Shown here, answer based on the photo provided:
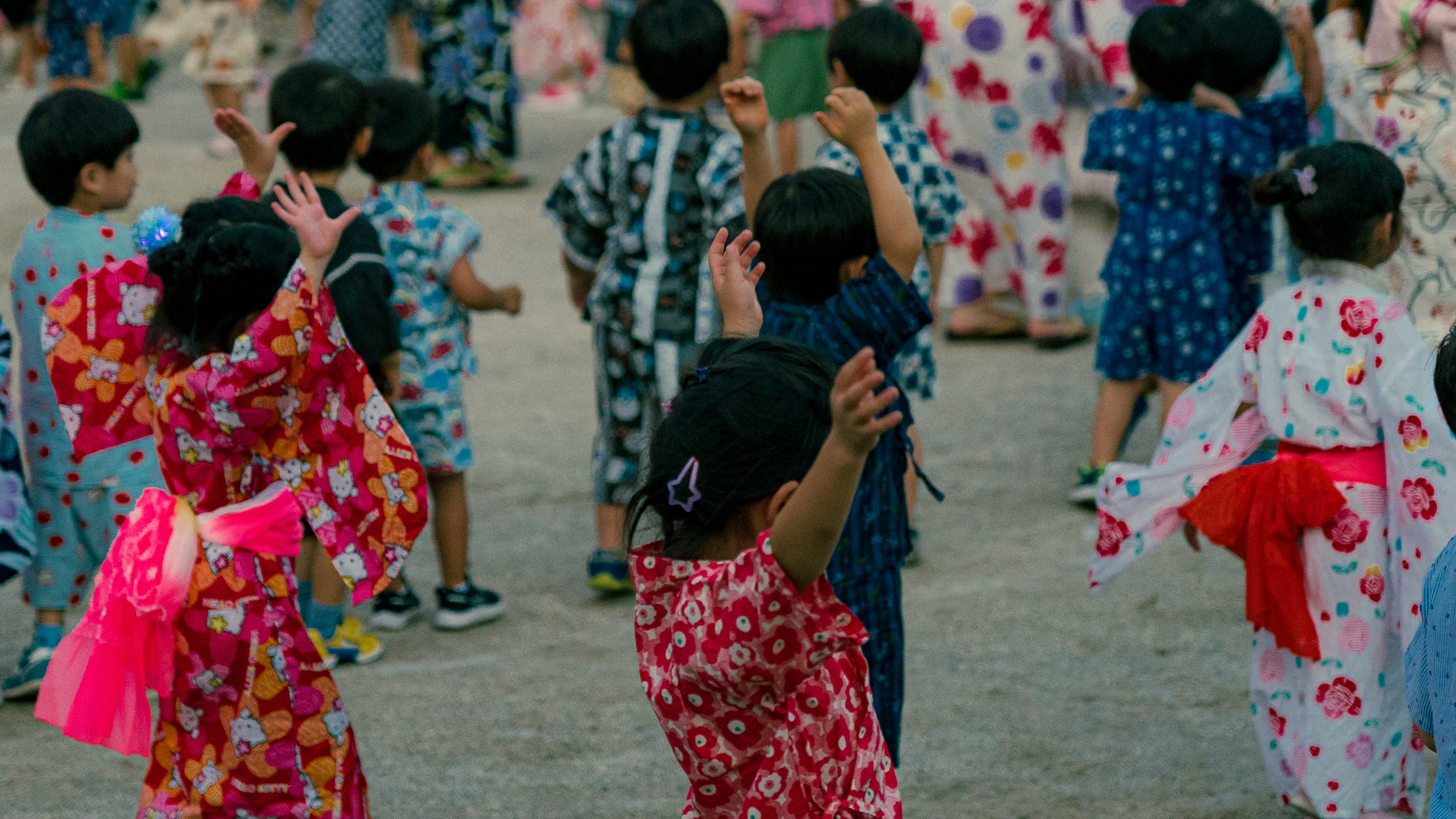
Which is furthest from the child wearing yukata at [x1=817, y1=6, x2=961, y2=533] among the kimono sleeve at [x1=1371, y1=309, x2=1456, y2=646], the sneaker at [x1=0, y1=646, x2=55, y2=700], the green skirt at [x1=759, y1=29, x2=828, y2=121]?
the green skirt at [x1=759, y1=29, x2=828, y2=121]

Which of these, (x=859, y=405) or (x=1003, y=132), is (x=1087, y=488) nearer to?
(x=1003, y=132)

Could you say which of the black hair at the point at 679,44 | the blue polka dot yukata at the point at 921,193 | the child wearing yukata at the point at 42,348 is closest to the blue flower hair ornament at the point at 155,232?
the child wearing yukata at the point at 42,348

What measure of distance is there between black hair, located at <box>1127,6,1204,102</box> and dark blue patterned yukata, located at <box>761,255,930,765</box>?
2.23 m

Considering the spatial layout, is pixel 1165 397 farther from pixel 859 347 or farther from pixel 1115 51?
pixel 859 347

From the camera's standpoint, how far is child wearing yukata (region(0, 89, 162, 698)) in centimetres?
357

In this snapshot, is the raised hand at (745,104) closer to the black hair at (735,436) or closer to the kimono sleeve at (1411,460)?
the black hair at (735,436)

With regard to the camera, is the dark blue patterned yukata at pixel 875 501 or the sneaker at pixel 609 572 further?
the sneaker at pixel 609 572

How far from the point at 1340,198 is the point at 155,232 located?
212cm

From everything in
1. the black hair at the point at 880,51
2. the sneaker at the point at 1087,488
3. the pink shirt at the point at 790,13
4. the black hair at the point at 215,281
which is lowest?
the sneaker at the point at 1087,488

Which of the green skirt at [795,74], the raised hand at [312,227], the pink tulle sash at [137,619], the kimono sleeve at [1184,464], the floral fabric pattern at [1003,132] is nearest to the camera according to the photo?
the raised hand at [312,227]

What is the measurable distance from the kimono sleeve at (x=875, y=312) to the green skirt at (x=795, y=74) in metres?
5.12

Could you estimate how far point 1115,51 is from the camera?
242 inches

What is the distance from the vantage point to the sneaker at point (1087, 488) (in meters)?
4.95

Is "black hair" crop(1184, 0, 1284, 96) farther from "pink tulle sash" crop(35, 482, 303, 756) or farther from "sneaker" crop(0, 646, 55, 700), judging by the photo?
"sneaker" crop(0, 646, 55, 700)
